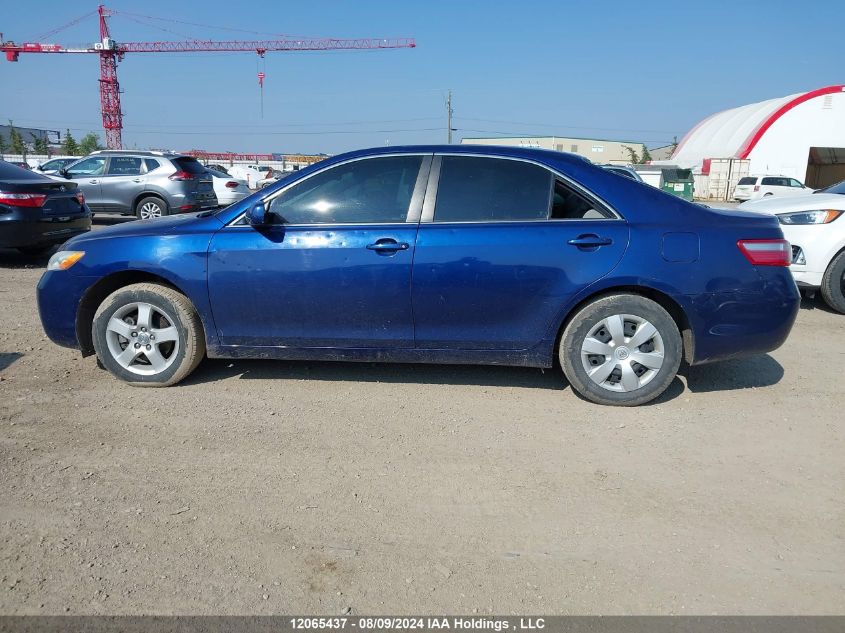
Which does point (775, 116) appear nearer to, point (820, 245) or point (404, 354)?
point (820, 245)

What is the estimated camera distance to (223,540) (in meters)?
2.66

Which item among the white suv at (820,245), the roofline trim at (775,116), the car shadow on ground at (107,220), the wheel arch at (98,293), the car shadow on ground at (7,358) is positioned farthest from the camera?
the roofline trim at (775,116)

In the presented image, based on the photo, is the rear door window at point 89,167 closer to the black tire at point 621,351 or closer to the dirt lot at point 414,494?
the dirt lot at point 414,494

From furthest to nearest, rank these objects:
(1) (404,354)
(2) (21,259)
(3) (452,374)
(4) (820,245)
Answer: (2) (21,259) < (4) (820,245) < (3) (452,374) < (1) (404,354)

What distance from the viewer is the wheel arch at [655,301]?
400 centimetres

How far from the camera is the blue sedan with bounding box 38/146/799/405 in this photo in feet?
12.9

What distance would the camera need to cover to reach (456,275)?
3.96m

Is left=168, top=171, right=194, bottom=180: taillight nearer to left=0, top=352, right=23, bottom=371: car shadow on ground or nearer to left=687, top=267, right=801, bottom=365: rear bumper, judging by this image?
left=0, top=352, right=23, bottom=371: car shadow on ground

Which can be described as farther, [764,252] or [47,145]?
[47,145]

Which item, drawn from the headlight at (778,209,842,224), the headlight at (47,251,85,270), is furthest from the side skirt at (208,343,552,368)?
the headlight at (778,209,842,224)

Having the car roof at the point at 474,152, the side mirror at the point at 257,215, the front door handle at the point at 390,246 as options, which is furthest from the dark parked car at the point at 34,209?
the front door handle at the point at 390,246

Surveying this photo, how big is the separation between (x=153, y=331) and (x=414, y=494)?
91.0 inches

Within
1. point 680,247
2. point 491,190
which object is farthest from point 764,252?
point 491,190

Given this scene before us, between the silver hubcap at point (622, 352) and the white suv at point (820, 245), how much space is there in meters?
3.58
